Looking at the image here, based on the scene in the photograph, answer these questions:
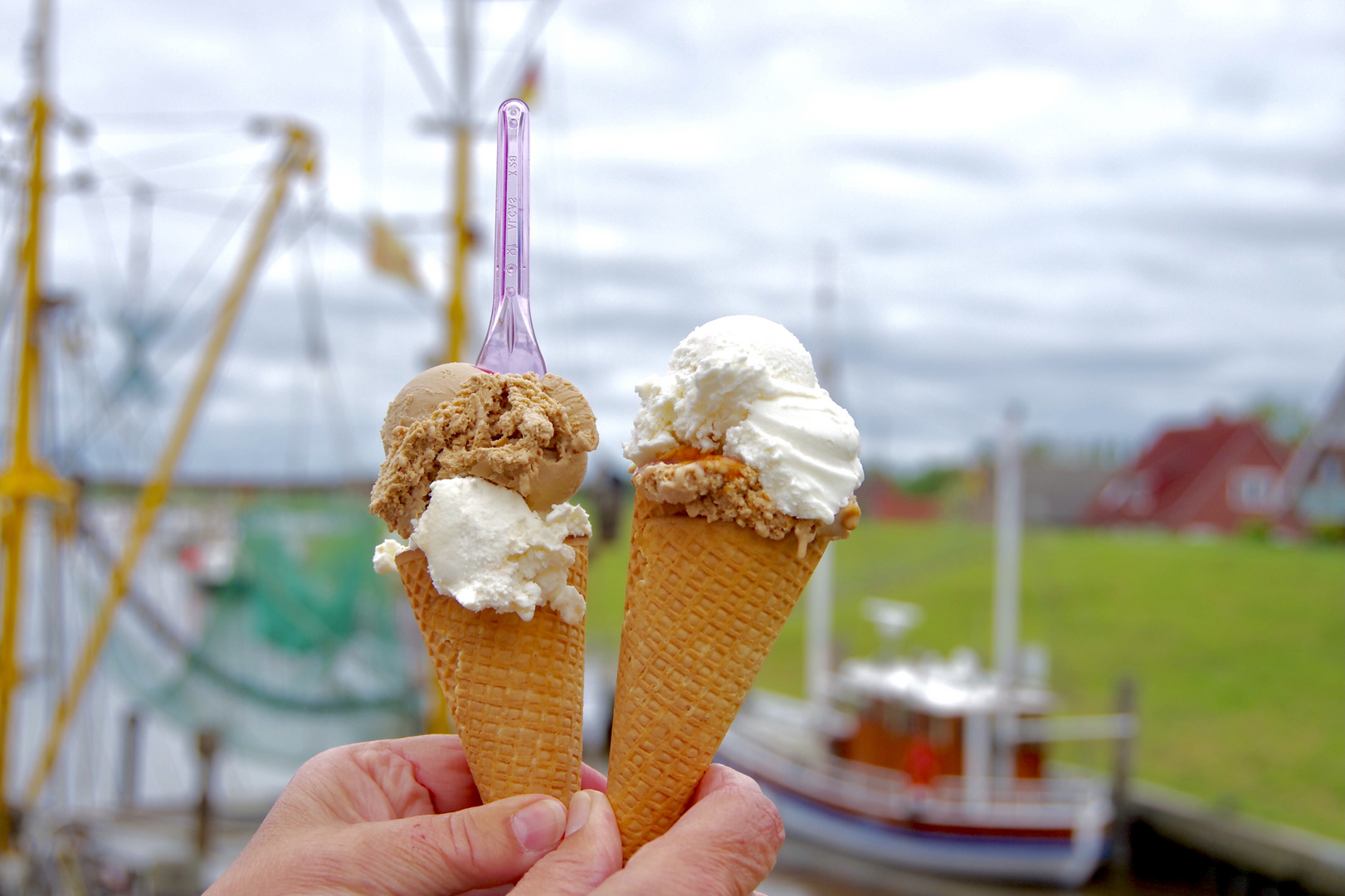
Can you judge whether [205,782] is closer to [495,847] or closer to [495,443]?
[495,847]

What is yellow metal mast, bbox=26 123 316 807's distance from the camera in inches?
404

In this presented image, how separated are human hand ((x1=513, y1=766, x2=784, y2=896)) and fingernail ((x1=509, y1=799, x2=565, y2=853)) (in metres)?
0.02

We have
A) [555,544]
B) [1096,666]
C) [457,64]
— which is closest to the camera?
[555,544]

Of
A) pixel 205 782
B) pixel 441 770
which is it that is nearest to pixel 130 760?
pixel 205 782

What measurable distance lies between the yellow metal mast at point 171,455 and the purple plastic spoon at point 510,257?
9739 millimetres

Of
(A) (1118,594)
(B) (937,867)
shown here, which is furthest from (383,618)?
(A) (1118,594)

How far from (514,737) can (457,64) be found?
806cm

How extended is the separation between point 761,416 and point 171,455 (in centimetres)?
1030

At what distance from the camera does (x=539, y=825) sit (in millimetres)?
1577

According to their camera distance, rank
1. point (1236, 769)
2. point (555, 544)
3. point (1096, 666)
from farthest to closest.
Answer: point (1096, 666) → point (1236, 769) → point (555, 544)

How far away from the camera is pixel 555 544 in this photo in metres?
1.63

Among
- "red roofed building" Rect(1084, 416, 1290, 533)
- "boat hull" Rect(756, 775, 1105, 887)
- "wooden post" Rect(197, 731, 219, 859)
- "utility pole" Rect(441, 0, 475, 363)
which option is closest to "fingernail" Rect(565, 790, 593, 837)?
"utility pole" Rect(441, 0, 475, 363)

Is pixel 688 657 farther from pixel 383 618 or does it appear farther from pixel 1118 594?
pixel 1118 594

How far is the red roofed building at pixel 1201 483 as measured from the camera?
1199 inches
